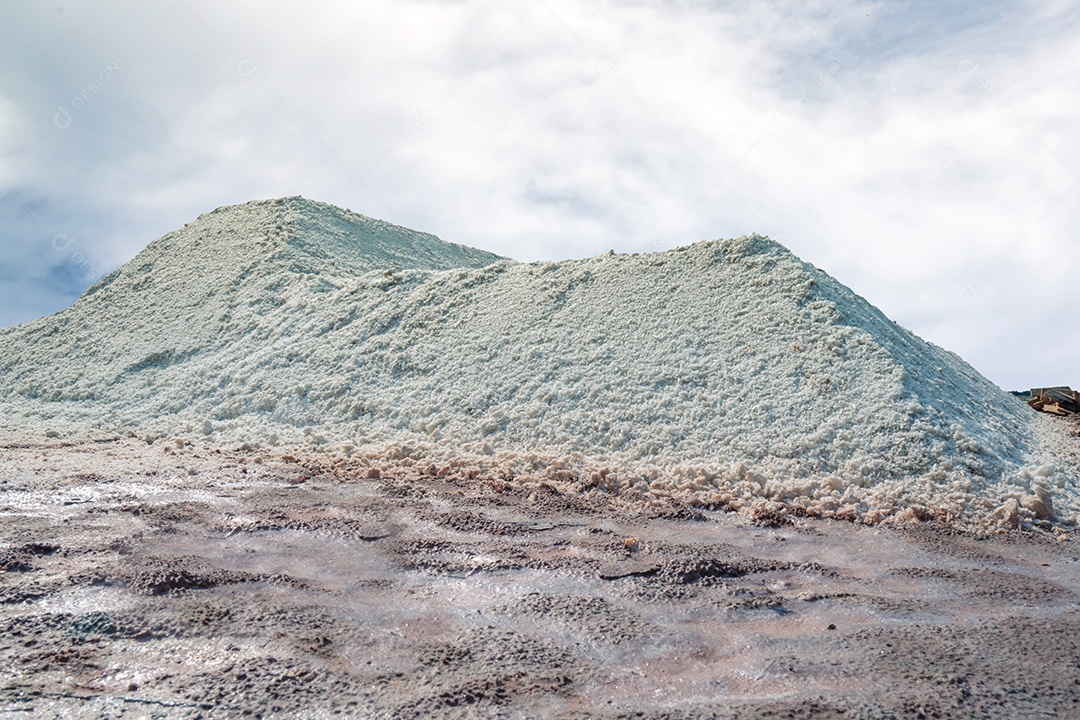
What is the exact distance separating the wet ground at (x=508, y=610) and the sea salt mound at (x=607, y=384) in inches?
34.7

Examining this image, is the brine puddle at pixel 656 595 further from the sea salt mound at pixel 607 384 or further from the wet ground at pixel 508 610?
the sea salt mound at pixel 607 384

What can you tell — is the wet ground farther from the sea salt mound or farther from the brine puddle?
the sea salt mound

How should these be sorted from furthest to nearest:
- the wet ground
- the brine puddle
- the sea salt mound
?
the sea salt mound < the brine puddle < the wet ground

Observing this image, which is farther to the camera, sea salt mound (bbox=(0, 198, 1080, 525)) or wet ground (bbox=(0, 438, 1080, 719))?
sea salt mound (bbox=(0, 198, 1080, 525))

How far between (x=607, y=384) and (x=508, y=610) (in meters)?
4.76

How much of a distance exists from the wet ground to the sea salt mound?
88 centimetres

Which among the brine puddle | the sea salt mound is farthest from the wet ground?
the sea salt mound

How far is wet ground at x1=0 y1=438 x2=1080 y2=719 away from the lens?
11.8 feet

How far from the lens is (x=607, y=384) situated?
9109 mm

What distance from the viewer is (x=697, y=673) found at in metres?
3.86

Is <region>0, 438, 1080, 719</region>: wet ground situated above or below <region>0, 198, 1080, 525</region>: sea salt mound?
below

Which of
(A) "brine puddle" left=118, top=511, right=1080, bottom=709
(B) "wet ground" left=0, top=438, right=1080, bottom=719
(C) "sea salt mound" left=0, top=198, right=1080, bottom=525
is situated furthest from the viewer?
(C) "sea salt mound" left=0, top=198, right=1080, bottom=525

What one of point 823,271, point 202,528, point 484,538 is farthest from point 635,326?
point 202,528

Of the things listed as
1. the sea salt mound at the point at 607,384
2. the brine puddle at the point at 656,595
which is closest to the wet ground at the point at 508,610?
the brine puddle at the point at 656,595
